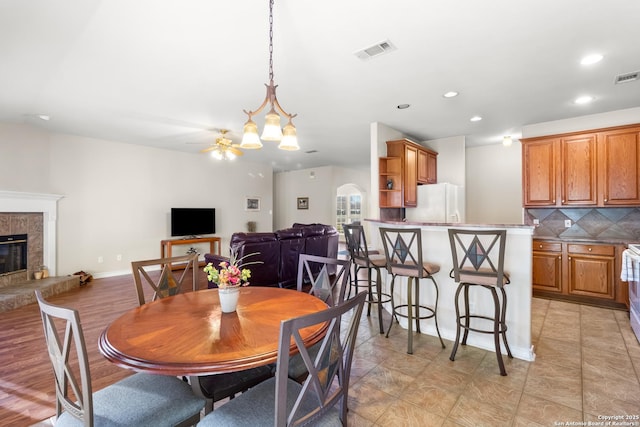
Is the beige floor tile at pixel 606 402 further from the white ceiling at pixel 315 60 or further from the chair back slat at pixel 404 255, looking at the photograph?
the white ceiling at pixel 315 60

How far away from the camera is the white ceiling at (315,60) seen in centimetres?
202

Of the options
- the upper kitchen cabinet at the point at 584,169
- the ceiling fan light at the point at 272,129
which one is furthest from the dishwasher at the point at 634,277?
the ceiling fan light at the point at 272,129

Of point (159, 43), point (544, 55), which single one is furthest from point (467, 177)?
point (159, 43)

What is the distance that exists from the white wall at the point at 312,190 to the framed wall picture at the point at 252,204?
1.42 m

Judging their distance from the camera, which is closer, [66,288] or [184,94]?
[184,94]

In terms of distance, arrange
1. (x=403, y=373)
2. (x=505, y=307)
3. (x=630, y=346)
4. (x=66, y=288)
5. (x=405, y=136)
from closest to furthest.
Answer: (x=403, y=373)
(x=505, y=307)
(x=630, y=346)
(x=66, y=288)
(x=405, y=136)

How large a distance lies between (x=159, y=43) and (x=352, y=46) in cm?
157

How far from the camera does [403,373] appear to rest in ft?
7.61

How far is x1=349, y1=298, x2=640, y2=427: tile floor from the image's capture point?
1.84m

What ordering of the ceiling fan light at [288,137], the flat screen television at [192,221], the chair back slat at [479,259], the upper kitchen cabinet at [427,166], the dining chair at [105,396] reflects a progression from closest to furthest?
the dining chair at [105,396] < the ceiling fan light at [288,137] < the chair back slat at [479,259] < the upper kitchen cabinet at [427,166] < the flat screen television at [192,221]

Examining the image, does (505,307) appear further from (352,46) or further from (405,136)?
(405,136)

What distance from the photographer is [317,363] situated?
1125 millimetres

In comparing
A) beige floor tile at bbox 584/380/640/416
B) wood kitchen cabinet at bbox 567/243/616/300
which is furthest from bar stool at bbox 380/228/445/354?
wood kitchen cabinet at bbox 567/243/616/300

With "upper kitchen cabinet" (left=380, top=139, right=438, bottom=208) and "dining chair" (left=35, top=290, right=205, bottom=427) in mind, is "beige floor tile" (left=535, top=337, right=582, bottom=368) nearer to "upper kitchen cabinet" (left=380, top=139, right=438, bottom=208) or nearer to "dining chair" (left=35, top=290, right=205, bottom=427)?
"upper kitchen cabinet" (left=380, top=139, right=438, bottom=208)
